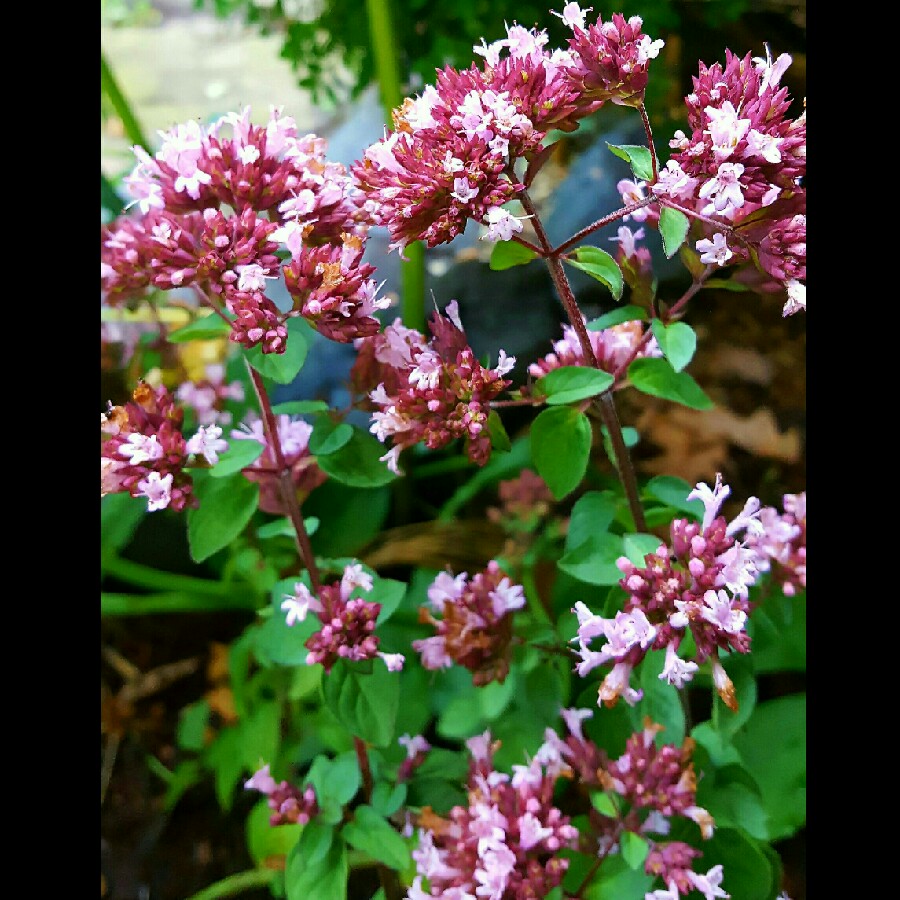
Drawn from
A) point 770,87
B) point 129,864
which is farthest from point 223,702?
point 770,87

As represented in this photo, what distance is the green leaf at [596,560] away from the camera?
0.85m

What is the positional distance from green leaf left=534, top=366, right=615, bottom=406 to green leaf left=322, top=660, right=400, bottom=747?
0.38m

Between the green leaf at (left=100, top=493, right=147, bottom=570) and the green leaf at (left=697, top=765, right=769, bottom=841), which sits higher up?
the green leaf at (left=100, top=493, right=147, bottom=570)

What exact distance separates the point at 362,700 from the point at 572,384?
0.44 meters

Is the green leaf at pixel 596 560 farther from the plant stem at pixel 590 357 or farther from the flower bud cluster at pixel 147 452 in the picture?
the flower bud cluster at pixel 147 452

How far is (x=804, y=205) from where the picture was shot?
0.73 metres

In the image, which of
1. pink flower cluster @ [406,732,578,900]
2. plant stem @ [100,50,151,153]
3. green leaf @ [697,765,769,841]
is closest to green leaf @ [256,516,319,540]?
pink flower cluster @ [406,732,578,900]

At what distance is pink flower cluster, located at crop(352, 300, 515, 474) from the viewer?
31.2 inches

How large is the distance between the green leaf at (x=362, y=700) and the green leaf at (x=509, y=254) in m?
0.48

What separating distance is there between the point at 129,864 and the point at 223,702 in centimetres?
34

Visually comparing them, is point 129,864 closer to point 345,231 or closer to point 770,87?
point 345,231

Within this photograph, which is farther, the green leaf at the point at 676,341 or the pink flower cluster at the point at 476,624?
the pink flower cluster at the point at 476,624

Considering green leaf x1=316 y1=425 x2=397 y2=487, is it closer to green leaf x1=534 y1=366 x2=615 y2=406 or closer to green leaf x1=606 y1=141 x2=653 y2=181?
green leaf x1=534 y1=366 x2=615 y2=406

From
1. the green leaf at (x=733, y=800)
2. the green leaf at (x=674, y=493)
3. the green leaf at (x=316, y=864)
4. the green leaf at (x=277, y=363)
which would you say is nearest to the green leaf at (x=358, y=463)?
the green leaf at (x=277, y=363)
